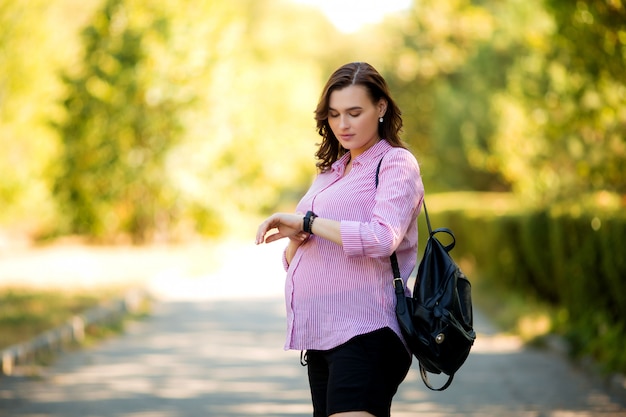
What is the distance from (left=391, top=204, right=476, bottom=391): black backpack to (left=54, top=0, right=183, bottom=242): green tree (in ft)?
79.0

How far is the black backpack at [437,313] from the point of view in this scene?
11.4ft

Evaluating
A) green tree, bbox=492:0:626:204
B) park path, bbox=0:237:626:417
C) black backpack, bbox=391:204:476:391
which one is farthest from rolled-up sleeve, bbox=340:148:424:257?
green tree, bbox=492:0:626:204

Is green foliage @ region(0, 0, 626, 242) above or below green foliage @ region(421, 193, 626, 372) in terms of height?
above

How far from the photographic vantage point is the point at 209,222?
1195 inches

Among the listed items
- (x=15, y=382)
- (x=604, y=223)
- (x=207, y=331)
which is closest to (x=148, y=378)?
(x=15, y=382)

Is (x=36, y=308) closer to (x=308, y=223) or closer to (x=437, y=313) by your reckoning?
(x=308, y=223)

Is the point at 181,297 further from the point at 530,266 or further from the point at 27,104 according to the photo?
the point at 27,104

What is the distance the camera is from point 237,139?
31.6m

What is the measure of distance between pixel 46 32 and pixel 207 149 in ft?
Answer: 20.9

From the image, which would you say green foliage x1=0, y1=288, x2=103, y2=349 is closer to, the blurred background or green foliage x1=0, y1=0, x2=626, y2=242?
the blurred background

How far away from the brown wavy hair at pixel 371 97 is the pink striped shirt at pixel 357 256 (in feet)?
0.26

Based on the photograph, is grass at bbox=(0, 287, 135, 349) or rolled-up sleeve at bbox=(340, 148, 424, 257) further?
grass at bbox=(0, 287, 135, 349)

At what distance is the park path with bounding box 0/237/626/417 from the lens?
26.2ft

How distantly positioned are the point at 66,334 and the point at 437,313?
30.5 ft
